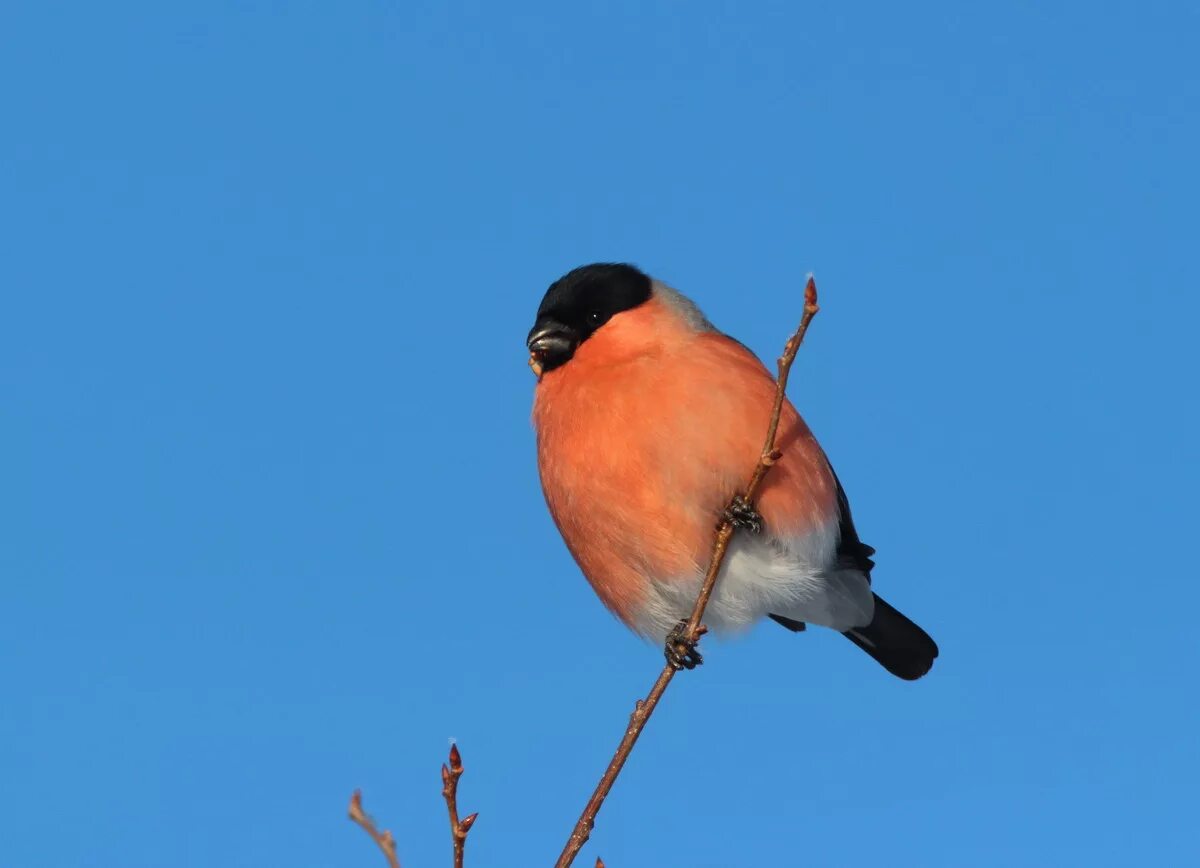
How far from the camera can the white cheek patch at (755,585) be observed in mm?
4395

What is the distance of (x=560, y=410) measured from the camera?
175 inches

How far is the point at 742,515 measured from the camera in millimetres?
4066

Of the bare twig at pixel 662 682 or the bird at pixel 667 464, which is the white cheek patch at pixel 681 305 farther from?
the bare twig at pixel 662 682

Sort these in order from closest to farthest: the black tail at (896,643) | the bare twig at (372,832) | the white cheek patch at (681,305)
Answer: the bare twig at (372,832)
the white cheek patch at (681,305)
the black tail at (896,643)

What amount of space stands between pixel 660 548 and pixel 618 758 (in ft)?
4.78

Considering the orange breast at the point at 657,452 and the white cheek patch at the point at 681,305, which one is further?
the white cheek patch at the point at 681,305

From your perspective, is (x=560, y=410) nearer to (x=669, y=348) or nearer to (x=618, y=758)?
(x=669, y=348)

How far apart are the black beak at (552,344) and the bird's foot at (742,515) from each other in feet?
2.87

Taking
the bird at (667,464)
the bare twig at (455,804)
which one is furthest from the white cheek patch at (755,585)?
the bare twig at (455,804)

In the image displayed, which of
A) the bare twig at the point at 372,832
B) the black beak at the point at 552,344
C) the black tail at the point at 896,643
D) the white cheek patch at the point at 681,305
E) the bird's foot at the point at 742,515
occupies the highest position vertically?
the white cheek patch at the point at 681,305

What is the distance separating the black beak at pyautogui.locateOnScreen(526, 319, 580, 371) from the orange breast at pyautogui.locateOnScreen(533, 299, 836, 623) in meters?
0.06

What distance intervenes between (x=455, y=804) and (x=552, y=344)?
2438 millimetres

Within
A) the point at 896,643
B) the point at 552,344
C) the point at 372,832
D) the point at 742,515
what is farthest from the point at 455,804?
the point at 896,643

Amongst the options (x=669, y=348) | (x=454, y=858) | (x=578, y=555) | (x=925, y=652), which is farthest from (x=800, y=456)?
(x=454, y=858)
